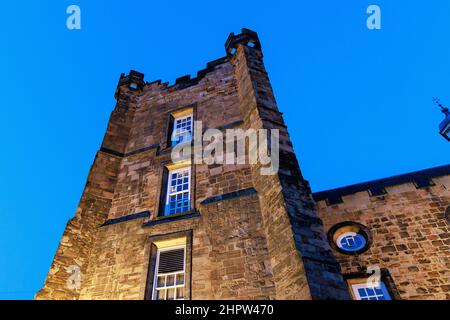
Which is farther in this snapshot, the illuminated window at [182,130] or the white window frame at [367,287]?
the illuminated window at [182,130]

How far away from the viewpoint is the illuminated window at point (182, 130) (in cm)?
1176

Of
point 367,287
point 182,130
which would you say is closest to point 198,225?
point 182,130

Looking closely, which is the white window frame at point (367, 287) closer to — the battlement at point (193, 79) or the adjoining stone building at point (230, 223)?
the adjoining stone building at point (230, 223)

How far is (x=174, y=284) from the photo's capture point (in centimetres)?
764

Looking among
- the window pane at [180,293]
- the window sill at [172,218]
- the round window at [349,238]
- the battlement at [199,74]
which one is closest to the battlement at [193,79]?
the battlement at [199,74]

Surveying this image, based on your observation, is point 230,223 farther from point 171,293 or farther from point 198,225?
point 171,293

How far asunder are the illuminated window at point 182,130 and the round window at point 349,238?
20.1 feet

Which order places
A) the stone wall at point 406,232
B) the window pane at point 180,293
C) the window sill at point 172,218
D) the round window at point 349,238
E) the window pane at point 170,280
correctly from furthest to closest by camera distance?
the round window at point 349,238, the stone wall at point 406,232, the window sill at point 172,218, the window pane at point 170,280, the window pane at point 180,293

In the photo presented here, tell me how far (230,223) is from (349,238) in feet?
17.4

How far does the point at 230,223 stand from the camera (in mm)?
8070
